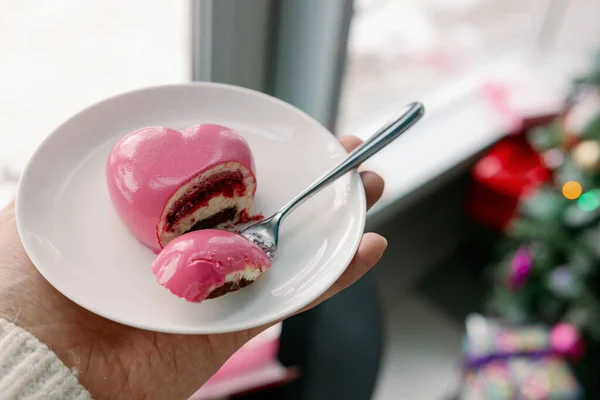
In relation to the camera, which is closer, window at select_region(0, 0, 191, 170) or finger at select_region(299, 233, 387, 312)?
finger at select_region(299, 233, 387, 312)

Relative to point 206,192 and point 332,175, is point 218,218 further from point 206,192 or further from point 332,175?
point 332,175

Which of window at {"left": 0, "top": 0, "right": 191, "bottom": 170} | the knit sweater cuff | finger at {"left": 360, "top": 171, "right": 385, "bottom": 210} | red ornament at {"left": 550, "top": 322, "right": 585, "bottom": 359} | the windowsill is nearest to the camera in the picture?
the knit sweater cuff

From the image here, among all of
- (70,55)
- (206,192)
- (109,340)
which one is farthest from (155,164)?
(70,55)

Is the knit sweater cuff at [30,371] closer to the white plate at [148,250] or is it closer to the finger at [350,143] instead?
the white plate at [148,250]

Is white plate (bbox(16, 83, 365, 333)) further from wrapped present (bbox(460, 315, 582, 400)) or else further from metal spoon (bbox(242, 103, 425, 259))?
wrapped present (bbox(460, 315, 582, 400))

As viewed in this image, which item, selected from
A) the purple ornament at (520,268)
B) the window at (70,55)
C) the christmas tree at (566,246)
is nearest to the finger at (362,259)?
the window at (70,55)

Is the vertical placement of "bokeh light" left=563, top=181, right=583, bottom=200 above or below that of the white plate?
below

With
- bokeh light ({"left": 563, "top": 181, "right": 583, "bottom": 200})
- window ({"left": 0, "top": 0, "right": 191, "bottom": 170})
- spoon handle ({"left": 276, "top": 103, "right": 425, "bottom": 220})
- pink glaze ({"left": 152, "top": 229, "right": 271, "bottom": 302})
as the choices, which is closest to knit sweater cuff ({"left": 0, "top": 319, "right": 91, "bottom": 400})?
pink glaze ({"left": 152, "top": 229, "right": 271, "bottom": 302})

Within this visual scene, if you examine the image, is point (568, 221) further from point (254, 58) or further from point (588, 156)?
point (254, 58)
